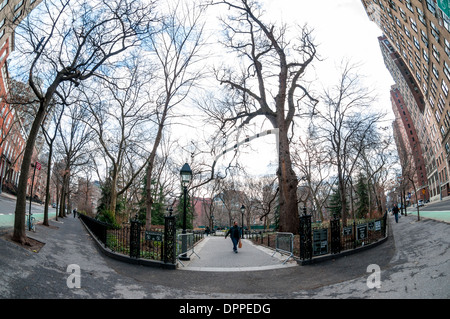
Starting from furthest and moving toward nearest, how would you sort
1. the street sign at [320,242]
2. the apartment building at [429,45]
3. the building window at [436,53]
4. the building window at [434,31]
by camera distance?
1. the building window at [436,53]
2. the building window at [434,31]
3. the apartment building at [429,45]
4. the street sign at [320,242]

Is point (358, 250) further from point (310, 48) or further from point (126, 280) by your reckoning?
point (310, 48)

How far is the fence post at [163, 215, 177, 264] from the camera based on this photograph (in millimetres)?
7996

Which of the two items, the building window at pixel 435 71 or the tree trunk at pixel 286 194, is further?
the building window at pixel 435 71

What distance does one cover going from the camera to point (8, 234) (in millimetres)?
7727

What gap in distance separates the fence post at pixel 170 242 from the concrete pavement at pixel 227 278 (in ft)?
1.69

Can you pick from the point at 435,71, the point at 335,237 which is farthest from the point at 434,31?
the point at 335,237

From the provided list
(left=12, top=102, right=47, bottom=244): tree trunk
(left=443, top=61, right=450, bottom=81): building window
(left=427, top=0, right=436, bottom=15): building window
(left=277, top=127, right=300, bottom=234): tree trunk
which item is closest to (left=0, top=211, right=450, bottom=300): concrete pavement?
(left=12, top=102, right=47, bottom=244): tree trunk

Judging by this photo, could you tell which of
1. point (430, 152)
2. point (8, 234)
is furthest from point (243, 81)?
point (430, 152)

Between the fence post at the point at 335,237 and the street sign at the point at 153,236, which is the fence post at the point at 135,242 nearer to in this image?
A: the street sign at the point at 153,236

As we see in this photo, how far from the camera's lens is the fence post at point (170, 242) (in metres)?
8.00

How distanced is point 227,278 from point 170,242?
2481 millimetres

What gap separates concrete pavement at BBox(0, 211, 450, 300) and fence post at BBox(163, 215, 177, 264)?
514 mm

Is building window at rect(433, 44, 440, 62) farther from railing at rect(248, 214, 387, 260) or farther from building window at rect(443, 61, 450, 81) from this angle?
railing at rect(248, 214, 387, 260)

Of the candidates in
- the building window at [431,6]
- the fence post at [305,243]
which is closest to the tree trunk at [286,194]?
the fence post at [305,243]
